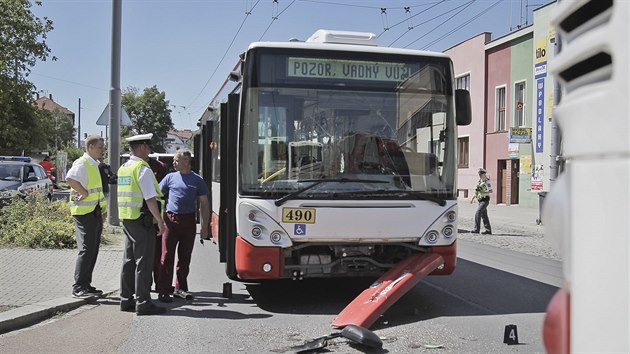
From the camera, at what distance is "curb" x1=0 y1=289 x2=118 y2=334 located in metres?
5.92

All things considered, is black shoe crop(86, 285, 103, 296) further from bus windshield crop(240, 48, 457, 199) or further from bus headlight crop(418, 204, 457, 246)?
bus headlight crop(418, 204, 457, 246)

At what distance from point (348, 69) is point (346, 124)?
63 cm

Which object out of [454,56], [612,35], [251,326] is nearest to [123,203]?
[251,326]

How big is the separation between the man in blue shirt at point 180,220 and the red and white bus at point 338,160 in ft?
2.48

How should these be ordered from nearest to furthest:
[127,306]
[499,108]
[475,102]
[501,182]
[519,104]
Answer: [127,306]
[519,104]
[501,182]
[499,108]
[475,102]

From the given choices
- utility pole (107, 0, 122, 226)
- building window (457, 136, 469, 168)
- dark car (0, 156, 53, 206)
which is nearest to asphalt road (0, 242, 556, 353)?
utility pole (107, 0, 122, 226)

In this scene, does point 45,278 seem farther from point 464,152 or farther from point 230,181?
point 464,152

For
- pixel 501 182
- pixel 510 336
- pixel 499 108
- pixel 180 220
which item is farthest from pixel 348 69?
pixel 499 108

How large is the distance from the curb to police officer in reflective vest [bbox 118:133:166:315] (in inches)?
24.1

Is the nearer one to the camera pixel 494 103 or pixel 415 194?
pixel 415 194

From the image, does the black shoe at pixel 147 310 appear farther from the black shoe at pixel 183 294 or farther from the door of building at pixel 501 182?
the door of building at pixel 501 182

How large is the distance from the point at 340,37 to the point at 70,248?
6689mm

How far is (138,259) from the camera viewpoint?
6594 mm

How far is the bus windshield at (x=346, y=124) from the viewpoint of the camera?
6.57 meters
